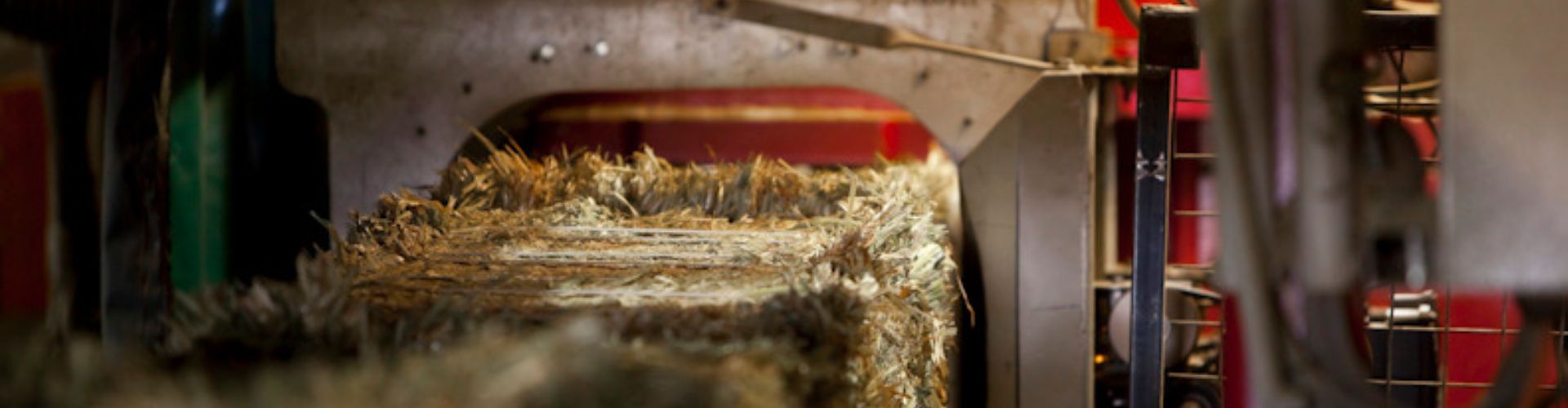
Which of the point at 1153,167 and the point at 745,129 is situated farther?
the point at 745,129

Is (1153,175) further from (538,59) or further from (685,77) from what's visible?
(538,59)

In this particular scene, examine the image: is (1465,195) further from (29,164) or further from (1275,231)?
(29,164)

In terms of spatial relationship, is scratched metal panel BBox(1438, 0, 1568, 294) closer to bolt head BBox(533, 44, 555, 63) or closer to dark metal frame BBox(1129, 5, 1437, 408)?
dark metal frame BBox(1129, 5, 1437, 408)

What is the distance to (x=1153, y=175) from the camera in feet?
11.7

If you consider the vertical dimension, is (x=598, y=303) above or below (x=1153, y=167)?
below

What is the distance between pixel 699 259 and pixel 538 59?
2.21m

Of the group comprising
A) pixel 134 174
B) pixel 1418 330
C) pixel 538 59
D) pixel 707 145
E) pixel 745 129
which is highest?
pixel 538 59

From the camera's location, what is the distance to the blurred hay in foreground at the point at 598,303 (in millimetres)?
1705

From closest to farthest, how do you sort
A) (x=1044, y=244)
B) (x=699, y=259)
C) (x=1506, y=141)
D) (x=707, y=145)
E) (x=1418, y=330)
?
(x=1506, y=141)
(x=699, y=259)
(x=1418, y=330)
(x=1044, y=244)
(x=707, y=145)

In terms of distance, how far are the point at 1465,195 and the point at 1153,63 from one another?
1.78m

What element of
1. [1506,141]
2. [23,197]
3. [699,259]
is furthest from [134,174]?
[23,197]

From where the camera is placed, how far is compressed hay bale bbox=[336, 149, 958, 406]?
2232 mm

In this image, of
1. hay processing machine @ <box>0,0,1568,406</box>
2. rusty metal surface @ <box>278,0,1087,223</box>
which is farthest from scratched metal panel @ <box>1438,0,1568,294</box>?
rusty metal surface @ <box>278,0,1087,223</box>

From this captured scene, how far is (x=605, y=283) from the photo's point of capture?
2627mm
